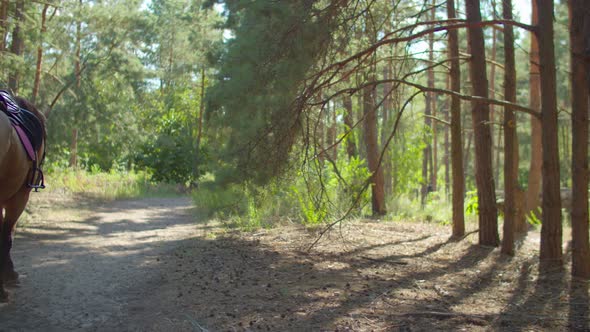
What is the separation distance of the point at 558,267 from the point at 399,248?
7.81 feet

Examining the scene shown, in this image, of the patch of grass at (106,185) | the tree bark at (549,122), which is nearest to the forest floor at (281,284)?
the tree bark at (549,122)

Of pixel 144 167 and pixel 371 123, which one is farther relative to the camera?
pixel 144 167

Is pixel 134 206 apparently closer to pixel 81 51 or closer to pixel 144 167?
pixel 81 51

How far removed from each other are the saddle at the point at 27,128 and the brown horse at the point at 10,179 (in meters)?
0.03

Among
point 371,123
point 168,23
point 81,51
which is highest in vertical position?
point 168,23

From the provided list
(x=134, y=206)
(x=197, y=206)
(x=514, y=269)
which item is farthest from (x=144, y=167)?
(x=514, y=269)

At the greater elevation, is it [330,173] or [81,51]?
[81,51]

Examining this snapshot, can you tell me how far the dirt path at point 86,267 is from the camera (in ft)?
15.3

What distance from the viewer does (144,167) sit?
24781 mm

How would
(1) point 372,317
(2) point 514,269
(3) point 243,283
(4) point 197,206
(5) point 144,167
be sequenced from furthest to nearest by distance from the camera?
(5) point 144,167 → (4) point 197,206 → (2) point 514,269 → (3) point 243,283 → (1) point 372,317

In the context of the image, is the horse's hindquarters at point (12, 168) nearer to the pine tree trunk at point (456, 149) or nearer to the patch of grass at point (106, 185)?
the pine tree trunk at point (456, 149)

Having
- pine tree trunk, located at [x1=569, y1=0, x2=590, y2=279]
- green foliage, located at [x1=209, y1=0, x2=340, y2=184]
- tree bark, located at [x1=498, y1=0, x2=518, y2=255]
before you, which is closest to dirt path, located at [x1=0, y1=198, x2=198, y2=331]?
green foliage, located at [x1=209, y1=0, x2=340, y2=184]

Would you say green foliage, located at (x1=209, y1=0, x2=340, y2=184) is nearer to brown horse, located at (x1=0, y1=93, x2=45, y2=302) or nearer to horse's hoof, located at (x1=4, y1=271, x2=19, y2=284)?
brown horse, located at (x1=0, y1=93, x2=45, y2=302)

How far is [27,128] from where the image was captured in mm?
5184
